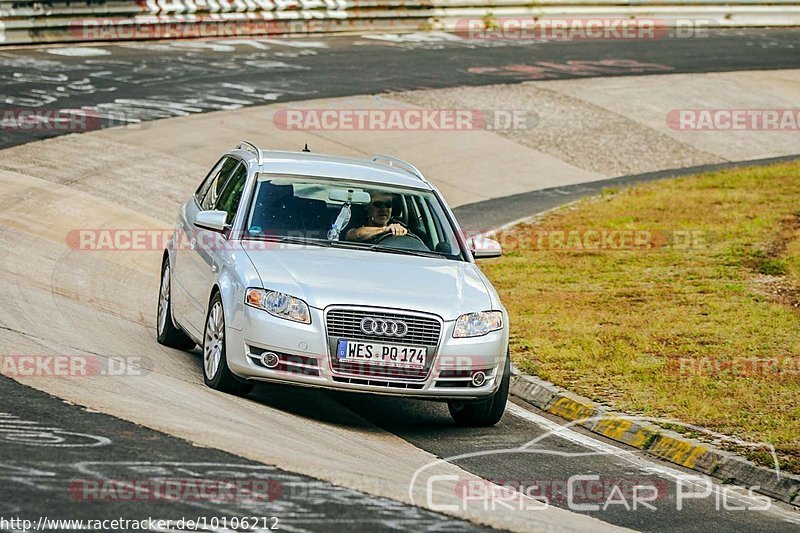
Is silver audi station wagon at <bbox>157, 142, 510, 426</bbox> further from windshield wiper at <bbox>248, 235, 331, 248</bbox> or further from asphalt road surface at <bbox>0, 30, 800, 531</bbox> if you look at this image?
asphalt road surface at <bbox>0, 30, 800, 531</bbox>

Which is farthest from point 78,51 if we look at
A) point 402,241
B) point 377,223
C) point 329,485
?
point 329,485

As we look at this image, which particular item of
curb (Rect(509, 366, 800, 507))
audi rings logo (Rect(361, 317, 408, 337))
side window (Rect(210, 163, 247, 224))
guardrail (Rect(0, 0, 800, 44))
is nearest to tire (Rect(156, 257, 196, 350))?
side window (Rect(210, 163, 247, 224))

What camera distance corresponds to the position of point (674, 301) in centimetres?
1377

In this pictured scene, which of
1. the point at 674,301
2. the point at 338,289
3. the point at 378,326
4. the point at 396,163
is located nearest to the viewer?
the point at 378,326

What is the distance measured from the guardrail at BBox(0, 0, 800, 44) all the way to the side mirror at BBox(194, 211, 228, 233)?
17.9 metres

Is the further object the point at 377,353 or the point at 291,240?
the point at 291,240

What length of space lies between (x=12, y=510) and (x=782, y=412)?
592 centimetres

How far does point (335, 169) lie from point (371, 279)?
1.74 meters

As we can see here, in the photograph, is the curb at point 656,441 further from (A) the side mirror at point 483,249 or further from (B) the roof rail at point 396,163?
(B) the roof rail at point 396,163

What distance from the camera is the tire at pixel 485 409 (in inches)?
370

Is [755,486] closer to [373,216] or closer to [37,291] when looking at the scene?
[373,216]

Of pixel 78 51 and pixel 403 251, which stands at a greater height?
pixel 78 51

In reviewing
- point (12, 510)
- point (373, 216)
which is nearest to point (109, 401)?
point (12, 510)

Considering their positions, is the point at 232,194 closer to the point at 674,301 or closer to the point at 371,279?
the point at 371,279
